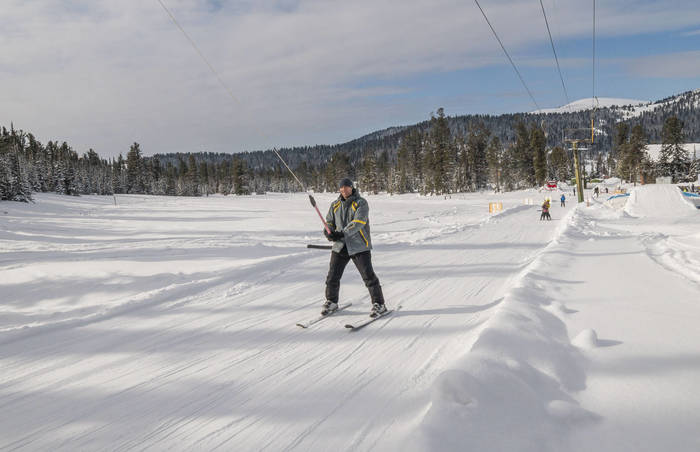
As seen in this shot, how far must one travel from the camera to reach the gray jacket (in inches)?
212

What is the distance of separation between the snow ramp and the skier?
2477cm

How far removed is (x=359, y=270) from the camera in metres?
5.49

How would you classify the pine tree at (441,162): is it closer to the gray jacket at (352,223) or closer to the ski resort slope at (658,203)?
the ski resort slope at (658,203)

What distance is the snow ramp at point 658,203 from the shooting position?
23469 millimetres

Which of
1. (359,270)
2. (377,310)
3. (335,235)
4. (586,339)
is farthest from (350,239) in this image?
(586,339)

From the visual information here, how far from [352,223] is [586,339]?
3.12 meters

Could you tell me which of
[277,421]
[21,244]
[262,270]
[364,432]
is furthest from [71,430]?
[21,244]

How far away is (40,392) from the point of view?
12.3ft

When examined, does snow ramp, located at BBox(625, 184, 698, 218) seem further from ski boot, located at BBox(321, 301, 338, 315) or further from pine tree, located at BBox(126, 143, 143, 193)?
pine tree, located at BBox(126, 143, 143, 193)

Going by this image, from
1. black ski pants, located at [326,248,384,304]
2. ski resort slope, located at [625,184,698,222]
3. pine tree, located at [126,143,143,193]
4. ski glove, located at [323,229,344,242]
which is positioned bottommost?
ski resort slope, located at [625,184,698,222]

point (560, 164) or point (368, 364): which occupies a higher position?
point (560, 164)

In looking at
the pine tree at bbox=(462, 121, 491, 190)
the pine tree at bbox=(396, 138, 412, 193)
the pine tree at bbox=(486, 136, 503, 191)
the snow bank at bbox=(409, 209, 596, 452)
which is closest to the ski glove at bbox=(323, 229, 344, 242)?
the snow bank at bbox=(409, 209, 596, 452)

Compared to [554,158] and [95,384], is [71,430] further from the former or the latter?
[554,158]

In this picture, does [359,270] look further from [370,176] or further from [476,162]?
[370,176]
